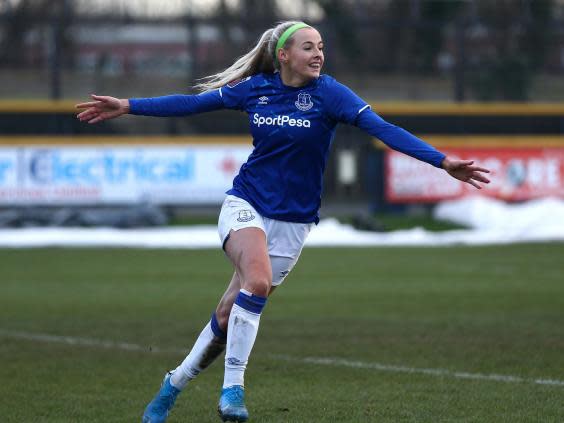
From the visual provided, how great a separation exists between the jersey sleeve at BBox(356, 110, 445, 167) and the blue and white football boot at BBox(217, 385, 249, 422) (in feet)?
4.74

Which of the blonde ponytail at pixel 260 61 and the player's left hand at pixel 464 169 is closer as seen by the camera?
the player's left hand at pixel 464 169

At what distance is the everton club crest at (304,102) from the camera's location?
6.50m

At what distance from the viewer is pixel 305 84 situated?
657 centimetres

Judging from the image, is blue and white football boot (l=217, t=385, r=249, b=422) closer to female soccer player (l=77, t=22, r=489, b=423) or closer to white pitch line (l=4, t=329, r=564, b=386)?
female soccer player (l=77, t=22, r=489, b=423)

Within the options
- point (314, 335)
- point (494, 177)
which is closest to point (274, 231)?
point (314, 335)

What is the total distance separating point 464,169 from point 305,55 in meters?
1.06

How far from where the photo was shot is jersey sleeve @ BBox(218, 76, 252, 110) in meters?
6.70

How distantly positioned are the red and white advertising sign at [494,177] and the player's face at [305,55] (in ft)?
60.1

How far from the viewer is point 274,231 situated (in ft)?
21.4

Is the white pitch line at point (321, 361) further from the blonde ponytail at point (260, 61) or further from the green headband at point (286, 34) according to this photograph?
the green headband at point (286, 34)

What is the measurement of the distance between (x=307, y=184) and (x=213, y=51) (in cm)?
2181

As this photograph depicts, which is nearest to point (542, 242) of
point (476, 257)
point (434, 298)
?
point (476, 257)

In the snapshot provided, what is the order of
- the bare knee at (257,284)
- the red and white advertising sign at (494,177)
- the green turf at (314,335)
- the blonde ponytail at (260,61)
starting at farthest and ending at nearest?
the red and white advertising sign at (494,177)
the green turf at (314,335)
the blonde ponytail at (260,61)
the bare knee at (257,284)

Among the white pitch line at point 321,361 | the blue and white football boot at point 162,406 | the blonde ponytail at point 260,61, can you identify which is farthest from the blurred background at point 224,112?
the blue and white football boot at point 162,406
